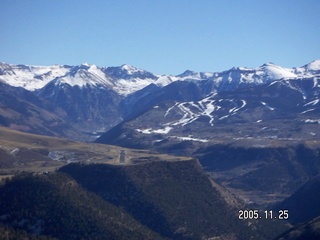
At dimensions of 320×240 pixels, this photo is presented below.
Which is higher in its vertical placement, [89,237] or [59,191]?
[59,191]

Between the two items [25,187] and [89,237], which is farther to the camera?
[25,187]

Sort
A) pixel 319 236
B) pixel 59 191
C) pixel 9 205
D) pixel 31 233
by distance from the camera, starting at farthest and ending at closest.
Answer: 1. pixel 59 191
2. pixel 9 205
3. pixel 31 233
4. pixel 319 236

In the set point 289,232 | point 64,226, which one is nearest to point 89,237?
point 64,226

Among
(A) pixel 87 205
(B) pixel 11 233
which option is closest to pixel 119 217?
(A) pixel 87 205

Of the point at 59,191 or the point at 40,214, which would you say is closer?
the point at 40,214

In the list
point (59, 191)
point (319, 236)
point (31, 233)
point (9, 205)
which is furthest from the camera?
point (59, 191)

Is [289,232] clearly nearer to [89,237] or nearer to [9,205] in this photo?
[89,237]

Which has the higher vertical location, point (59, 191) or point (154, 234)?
point (59, 191)

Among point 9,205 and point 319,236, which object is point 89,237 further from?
point 319,236
